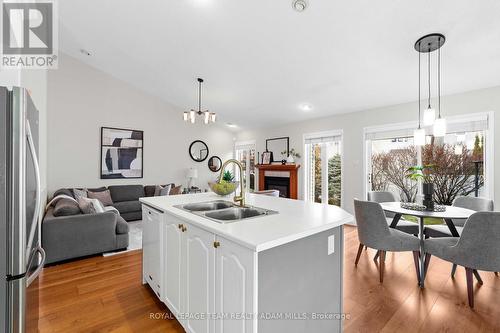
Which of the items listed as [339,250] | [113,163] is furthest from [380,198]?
[113,163]

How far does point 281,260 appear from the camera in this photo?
1.24m

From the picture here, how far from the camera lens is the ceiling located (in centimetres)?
233

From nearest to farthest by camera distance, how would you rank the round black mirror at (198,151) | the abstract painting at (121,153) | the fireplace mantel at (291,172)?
the abstract painting at (121,153), the fireplace mantel at (291,172), the round black mirror at (198,151)

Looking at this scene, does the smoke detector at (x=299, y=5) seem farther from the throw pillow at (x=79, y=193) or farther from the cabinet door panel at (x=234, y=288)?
the throw pillow at (x=79, y=193)

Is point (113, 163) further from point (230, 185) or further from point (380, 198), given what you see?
point (380, 198)

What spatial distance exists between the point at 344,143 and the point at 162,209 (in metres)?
4.08

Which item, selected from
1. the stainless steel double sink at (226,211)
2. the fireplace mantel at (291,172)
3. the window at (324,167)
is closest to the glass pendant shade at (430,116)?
the stainless steel double sink at (226,211)

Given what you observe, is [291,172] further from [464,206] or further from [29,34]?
[29,34]

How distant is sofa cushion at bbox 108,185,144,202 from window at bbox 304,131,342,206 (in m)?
4.02

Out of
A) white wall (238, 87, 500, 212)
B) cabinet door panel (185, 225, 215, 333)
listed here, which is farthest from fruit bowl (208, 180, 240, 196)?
white wall (238, 87, 500, 212)

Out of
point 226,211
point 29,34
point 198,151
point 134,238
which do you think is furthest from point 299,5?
point 198,151

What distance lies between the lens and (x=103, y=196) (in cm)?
482

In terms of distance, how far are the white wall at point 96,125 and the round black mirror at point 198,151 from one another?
0.13 metres

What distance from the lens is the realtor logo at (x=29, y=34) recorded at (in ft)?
6.56
